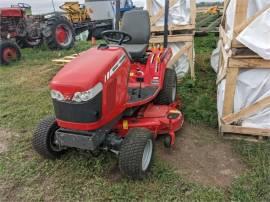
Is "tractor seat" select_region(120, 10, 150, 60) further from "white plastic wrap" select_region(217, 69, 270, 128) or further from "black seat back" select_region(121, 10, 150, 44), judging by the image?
"white plastic wrap" select_region(217, 69, 270, 128)

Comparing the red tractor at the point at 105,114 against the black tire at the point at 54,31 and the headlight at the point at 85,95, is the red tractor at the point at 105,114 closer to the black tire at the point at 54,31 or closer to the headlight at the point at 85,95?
the headlight at the point at 85,95

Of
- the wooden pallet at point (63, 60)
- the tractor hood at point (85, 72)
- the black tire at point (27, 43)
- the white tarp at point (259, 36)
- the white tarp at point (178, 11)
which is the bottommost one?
the wooden pallet at point (63, 60)

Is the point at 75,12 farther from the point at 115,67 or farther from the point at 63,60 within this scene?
the point at 115,67

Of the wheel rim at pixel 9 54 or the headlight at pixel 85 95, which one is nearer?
the headlight at pixel 85 95

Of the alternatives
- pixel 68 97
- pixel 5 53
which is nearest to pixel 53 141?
pixel 68 97

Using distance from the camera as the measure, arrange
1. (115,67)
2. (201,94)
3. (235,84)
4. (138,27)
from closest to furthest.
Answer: (115,67), (235,84), (138,27), (201,94)

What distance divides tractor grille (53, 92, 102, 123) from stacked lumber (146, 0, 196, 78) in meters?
2.58

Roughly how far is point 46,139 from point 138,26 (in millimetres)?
1817

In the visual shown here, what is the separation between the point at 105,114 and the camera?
8.47 ft

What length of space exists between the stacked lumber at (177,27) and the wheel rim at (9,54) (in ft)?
12.8

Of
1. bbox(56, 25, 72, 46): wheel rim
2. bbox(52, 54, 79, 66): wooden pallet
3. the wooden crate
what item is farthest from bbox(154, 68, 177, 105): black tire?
bbox(56, 25, 72, 46): wheel rim

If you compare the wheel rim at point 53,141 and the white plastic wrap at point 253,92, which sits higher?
the white plastic wrap at point 253,92

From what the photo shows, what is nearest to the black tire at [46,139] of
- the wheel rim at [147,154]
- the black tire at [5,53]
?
the wheel rim at [147,154]

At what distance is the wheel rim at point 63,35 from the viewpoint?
835 cm
